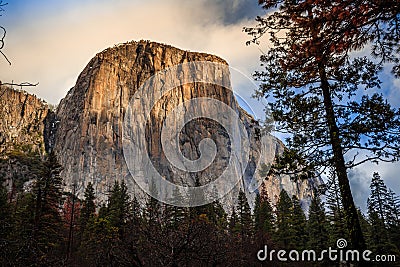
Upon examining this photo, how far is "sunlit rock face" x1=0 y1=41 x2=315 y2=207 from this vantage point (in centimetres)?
9269

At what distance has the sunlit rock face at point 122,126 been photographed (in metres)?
92.7

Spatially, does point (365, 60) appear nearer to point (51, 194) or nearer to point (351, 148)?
point (351, 148)

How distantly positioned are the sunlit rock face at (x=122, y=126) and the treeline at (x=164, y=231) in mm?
43715

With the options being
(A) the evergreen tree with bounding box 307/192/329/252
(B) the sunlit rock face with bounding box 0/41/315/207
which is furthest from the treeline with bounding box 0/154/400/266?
(B) the sunlit rock face with bounding box 0/41/315/207

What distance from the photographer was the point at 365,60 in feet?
23.4

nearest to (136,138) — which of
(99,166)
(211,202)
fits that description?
(99,166)

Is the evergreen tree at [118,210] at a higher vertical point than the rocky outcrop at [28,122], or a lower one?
lower

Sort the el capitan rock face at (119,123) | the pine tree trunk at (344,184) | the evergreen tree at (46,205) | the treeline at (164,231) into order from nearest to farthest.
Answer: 1. the pine tree trunk at (344,184)
2. the treeline at (164,231)
3. the evergreen tree at (46,205)
4. the el capitan rock face at (119,123)

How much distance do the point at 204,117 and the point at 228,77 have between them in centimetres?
2656

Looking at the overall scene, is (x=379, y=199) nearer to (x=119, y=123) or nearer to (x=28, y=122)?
(x=119, y=123)

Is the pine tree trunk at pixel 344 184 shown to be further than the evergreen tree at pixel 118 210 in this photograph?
No

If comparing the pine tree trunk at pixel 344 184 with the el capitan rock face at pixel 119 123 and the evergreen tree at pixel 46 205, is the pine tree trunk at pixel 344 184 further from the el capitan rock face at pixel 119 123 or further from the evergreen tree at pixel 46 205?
the el capitan rock face at pixel 119 123

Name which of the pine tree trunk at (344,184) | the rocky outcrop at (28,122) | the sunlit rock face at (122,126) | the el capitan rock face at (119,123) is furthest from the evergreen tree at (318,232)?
the rocky outcrop at (28,122)

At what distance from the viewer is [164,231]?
10.3 meters
